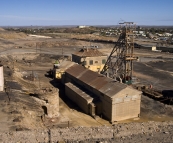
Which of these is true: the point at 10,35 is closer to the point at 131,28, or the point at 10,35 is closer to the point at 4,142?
the point at 131,28

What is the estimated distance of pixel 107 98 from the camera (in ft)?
72.4

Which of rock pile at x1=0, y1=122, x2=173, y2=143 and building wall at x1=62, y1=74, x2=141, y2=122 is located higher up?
rock pile at x1=0, y1=122, x2=173, y2=143

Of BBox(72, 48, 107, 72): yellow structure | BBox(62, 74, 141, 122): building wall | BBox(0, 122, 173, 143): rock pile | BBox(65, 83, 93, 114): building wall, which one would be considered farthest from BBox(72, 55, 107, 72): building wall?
BBox(0, 122, 173, 143): rock pile

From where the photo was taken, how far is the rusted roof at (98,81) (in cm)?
2247

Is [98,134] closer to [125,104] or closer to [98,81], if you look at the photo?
[125,104]

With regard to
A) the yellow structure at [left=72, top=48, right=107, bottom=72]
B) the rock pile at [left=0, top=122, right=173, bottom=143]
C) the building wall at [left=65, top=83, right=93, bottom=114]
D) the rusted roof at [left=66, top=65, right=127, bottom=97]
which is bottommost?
the building wall at [left=65, top=83, right=93, bottom=114]

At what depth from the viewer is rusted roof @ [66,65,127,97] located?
22.5 metres

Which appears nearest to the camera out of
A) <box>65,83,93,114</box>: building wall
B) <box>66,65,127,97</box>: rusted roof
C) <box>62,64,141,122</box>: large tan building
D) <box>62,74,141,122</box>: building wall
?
<box>62,74,141,122</box>: building wall

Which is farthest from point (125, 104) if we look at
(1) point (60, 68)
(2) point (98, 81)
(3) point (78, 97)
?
(1) point (60, 68)

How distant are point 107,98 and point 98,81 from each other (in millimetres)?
3845

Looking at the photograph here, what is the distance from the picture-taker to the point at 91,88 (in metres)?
25.4

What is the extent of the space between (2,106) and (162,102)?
58.6 ft

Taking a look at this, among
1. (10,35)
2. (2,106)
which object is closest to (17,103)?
A: (2,106)

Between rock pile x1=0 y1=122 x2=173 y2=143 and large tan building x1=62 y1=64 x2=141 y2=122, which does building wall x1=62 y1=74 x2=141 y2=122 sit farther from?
rock pile x1=0 y1=122 x2=173 y2=143
